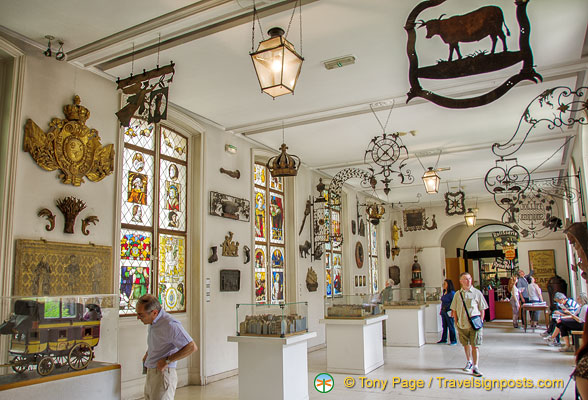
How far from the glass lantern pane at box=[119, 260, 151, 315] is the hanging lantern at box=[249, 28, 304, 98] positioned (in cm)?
405

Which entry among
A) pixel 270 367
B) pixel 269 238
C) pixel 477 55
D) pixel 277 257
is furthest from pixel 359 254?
pixel 477 55

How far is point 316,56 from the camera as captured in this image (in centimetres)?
626

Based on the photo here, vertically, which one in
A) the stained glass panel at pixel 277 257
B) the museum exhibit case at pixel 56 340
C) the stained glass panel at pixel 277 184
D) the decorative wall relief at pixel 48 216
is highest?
the stained glass panel at pixel 277 184

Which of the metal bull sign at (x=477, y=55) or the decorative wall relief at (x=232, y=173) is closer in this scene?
the metal bull sign at (x=477, y=55)

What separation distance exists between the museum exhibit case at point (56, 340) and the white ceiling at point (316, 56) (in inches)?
125

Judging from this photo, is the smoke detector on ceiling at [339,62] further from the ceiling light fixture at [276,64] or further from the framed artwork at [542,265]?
the framed artwork at [542,265]

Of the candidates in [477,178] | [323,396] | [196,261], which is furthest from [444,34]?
[477,178]

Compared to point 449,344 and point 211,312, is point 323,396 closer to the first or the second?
point 211,312

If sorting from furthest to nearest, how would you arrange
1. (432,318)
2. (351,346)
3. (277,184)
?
(432,318) < (277,184) < (351,346)

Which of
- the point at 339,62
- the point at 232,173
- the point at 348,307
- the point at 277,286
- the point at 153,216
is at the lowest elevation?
the point at 348,307

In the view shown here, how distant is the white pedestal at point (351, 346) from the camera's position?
27.1 ft

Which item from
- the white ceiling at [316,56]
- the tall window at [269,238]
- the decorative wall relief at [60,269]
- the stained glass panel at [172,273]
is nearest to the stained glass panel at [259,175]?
the tall window at [269,238]

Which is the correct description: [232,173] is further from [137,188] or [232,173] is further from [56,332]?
[56,332]

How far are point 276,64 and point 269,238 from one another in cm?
679
